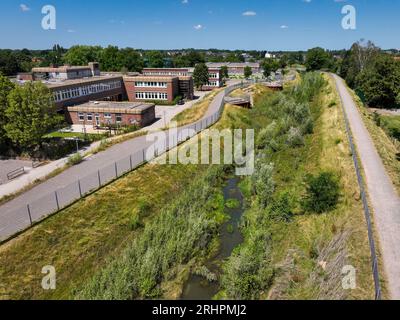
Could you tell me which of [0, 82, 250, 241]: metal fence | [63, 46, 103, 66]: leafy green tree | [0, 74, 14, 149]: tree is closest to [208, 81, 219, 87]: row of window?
[63, 46, 103, 66]: leafy green tree

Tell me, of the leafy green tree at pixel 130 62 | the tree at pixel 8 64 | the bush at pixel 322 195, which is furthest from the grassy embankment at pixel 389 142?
the tree at pixel 8 64

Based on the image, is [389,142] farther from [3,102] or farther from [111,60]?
[111,60]

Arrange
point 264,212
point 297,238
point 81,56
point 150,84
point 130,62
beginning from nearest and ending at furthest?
1. point 297,238
2. point 264,212
3. point 150,84
4. point 130,62
5. point 81,56

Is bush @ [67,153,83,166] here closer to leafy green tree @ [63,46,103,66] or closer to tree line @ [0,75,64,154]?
tree line @ [0,75,64,154]

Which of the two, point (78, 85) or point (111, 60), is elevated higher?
point (111, 60)

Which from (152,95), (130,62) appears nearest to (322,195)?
(152,95)

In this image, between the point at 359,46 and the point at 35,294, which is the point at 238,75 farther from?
the point at 35,294

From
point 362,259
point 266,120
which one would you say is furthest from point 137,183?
point 266,120
